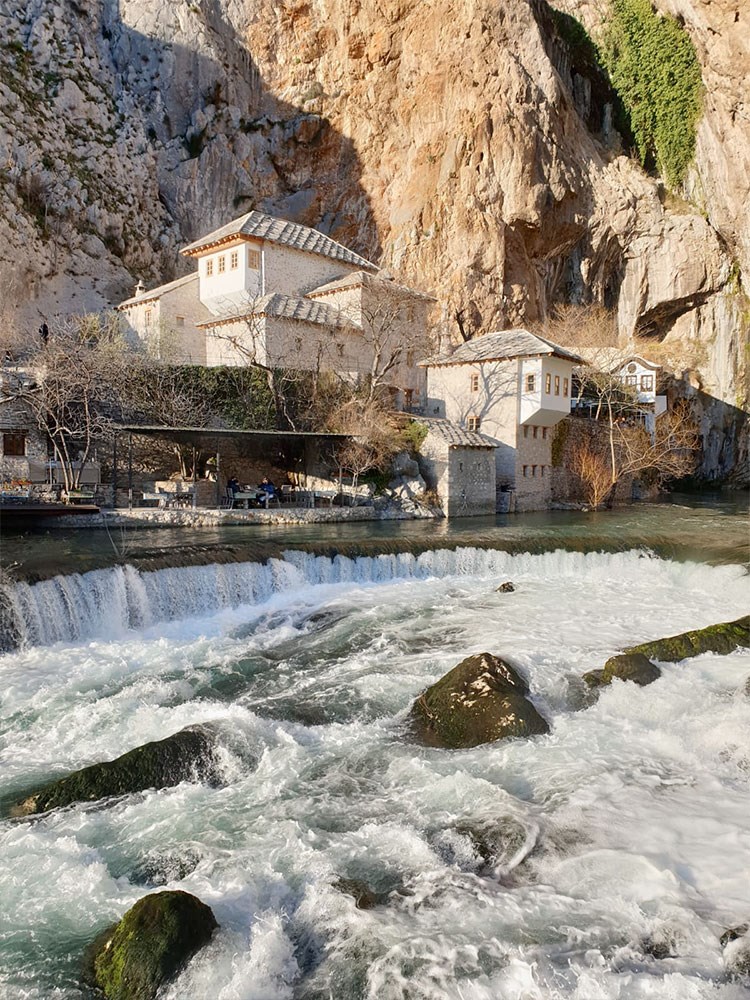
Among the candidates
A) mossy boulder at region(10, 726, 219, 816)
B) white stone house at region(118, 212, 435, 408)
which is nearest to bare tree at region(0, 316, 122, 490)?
white stone house at region(118, 212, 435, 408)

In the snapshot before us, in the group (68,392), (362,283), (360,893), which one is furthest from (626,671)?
(362,283)

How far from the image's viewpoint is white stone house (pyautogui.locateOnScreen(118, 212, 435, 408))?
27.0 metres

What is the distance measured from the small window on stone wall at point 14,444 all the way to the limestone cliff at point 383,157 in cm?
1418

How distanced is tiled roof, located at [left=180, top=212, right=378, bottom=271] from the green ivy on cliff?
2249cm

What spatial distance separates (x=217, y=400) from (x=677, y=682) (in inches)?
817

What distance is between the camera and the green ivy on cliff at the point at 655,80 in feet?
128

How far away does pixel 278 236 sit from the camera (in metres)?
29.8

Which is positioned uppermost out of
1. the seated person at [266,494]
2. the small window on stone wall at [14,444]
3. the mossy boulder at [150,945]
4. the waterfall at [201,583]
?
the small window on stone wall at [14,444]

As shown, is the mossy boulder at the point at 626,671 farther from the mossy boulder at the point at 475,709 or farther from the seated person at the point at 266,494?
the seated person at the point at 266,494

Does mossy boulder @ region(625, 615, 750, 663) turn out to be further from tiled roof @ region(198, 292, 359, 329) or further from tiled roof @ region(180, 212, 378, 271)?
tiled roof @ region(180, 212, 378, 271)

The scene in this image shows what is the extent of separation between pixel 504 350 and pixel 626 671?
19.5 metres

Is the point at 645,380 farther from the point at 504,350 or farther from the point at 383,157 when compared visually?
the point at 383,157

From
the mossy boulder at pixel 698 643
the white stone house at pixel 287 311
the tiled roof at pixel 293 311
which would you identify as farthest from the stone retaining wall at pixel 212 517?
the mossy boulder at pixel 698 643

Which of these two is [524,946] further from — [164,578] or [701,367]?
[701,367]
